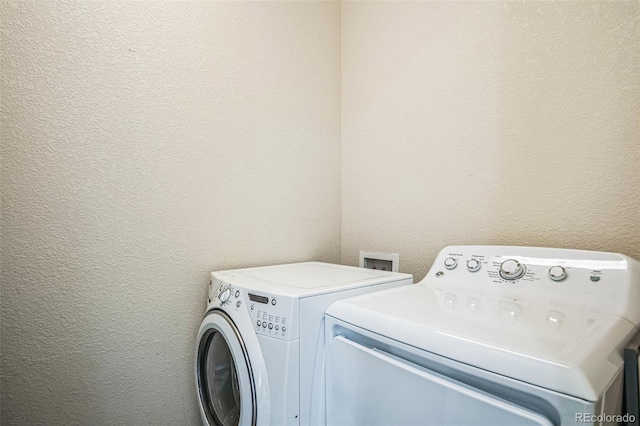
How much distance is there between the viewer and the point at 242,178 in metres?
1.38

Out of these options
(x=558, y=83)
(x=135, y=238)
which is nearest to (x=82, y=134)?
(x=135, y=238)

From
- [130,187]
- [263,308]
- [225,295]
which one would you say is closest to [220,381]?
[225,295]

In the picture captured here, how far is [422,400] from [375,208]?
1040mm

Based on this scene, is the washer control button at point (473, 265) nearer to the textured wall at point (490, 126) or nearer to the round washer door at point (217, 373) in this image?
the textured wall at point (490, 126)

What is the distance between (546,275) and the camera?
36.3 inches

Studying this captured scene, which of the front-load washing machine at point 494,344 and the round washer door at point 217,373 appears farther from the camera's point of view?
the round washer door at point 217,373

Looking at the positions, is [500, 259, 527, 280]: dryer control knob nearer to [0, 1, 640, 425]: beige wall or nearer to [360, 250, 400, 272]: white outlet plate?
[0, 1, 640, 425]: beige wall

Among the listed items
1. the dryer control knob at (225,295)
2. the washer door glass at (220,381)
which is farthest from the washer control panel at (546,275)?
the washer door glass at (220,381)

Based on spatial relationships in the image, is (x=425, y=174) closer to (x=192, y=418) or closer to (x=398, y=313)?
(x=398, y=313)

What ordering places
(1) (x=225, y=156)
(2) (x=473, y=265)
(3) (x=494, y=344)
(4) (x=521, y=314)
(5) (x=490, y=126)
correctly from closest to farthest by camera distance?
(3) (x=494, y=344)
(4) (x=521, y=314)
(2) (x=473, y=265)
(5) (x=490, y=126)
(1) (x=225, y=156)

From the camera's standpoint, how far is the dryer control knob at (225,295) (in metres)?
1.07

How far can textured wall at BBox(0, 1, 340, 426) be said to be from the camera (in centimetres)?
94

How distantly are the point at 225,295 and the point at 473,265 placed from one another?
2.68 ft

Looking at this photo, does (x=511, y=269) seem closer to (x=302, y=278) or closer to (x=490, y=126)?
(x=490, y=126)
